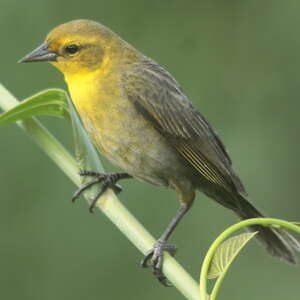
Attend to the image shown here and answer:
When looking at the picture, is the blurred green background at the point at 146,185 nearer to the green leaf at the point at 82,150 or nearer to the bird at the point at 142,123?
the bird at the point at 142,123

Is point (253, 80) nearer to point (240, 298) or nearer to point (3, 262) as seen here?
point (240, 298)

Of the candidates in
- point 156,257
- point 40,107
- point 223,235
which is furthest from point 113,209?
point 156,257

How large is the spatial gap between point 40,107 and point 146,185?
10.0 ft

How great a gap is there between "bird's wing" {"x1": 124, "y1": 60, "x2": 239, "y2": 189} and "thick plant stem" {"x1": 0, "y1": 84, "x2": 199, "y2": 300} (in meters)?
1.33

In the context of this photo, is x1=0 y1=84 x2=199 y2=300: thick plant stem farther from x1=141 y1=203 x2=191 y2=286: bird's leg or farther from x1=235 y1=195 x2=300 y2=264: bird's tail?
x1=235 y1=195 x2=300 y2=264: bird's tail

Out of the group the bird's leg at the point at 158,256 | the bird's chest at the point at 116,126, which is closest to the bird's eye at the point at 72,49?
the bird's chest at the point at 116,126

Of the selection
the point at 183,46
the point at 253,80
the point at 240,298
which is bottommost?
the point at 240,298

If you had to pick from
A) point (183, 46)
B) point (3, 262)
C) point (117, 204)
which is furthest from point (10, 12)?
point (117, 204)

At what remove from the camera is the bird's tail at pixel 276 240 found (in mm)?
3857

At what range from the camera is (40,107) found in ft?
8.77

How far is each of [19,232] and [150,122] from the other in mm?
2081

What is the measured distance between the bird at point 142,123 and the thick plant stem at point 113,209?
1187 millimetres

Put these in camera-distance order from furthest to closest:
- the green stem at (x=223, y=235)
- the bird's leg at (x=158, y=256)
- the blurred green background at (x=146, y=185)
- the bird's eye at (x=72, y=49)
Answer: the blurred green background at (x=146, y=185) → the bird's eye at (x=72, y=49) → the bird's leg at (x=158, y=256) → the green stem at (x=223, y=235)

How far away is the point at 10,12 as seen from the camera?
19.3 ft
